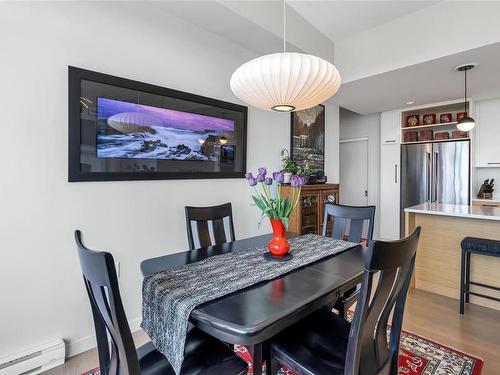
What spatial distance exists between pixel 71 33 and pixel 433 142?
15.5 feet

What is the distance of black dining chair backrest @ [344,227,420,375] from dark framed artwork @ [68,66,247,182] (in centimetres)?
181

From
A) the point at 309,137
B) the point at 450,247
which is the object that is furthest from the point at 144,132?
the point at 450,247

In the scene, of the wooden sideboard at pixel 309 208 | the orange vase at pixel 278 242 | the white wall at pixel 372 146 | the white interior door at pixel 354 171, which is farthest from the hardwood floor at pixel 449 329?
the white interior door at pixel 354 171

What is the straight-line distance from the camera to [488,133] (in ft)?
13.4

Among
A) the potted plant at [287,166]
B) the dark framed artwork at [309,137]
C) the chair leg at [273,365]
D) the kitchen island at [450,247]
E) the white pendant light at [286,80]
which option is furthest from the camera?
the dark framed artwork at [309,137]

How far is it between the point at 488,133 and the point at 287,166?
321 cm

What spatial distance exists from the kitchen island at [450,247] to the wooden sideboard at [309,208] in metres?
0.93

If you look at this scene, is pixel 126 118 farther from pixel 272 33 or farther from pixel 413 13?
pixel 413 13

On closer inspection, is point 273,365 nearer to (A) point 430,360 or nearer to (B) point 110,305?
(B) point 110,305

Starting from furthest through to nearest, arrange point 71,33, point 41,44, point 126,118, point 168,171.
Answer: point 168,171
point 126,118
point 71,33
point 41,44

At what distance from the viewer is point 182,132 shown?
244 cm

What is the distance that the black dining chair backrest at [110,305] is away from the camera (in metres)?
0.85

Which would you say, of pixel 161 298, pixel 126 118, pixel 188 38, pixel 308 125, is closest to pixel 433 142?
pixel 308 125

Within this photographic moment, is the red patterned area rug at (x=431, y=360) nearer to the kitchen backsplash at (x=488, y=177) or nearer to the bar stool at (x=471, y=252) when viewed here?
the bar stool at (x=471, y=252)
